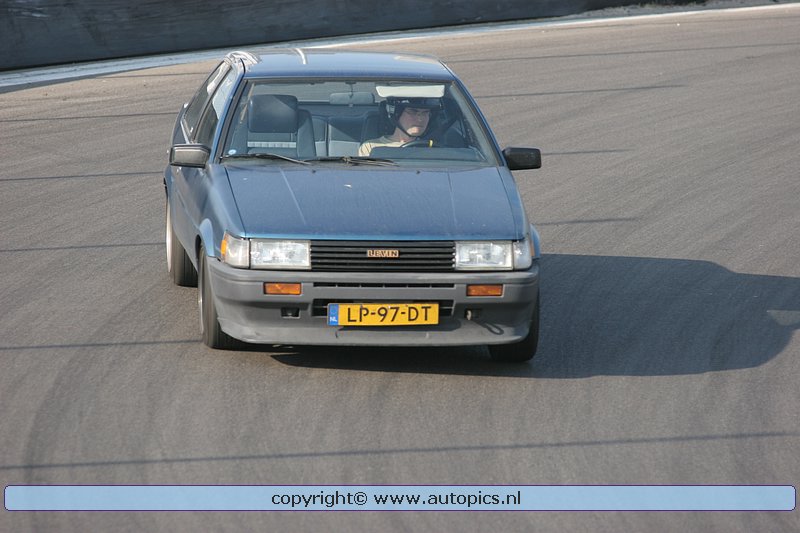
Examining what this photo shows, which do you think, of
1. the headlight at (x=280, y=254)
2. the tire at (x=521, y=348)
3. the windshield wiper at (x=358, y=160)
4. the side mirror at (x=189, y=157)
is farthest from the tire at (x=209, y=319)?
the tire at (x=521, y=348)

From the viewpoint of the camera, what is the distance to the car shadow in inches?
300

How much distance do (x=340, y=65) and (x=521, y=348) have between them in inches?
95.1

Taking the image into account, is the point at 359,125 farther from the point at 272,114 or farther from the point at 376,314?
the point at 376,314

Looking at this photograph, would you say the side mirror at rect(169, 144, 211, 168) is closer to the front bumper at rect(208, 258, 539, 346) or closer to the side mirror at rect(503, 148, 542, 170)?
the front bumper at rect(208, 258, 539, 346)

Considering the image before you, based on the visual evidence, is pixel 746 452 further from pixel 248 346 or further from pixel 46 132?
pixel 46 132

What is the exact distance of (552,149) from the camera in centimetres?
1456

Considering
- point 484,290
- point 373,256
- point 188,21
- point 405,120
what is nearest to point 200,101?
point 405,120

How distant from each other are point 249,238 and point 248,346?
0.84 m

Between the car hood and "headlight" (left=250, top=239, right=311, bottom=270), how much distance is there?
0.15 feet

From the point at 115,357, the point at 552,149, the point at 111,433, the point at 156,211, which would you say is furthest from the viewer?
the point at 552,149

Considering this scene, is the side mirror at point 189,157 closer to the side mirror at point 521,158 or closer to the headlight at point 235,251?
the headlight at point 235,251

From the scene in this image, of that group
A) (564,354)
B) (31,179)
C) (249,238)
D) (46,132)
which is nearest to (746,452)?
(564,354)

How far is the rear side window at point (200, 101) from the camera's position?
948 cm

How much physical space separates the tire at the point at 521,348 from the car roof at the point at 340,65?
6.64 ft
